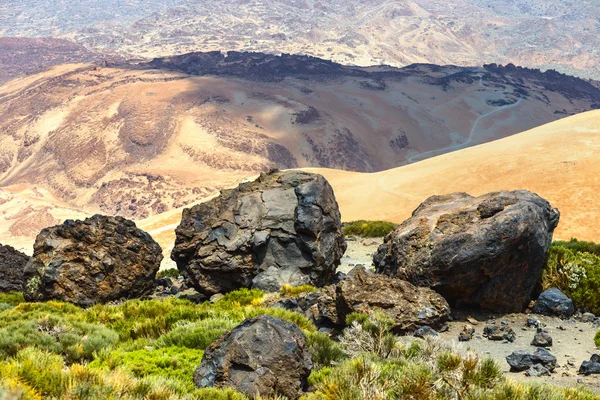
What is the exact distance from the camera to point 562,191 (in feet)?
112

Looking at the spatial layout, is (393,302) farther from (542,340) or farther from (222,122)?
(222,122)

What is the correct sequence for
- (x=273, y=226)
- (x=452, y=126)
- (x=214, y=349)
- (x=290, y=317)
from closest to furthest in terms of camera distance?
(x=214, y=349), (x=290, y=317), (x=273, y=226), (x=452, y=126)

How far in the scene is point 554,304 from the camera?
13.3 meters

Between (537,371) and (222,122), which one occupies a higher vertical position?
(537,371)

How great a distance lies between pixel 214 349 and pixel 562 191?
32618mm

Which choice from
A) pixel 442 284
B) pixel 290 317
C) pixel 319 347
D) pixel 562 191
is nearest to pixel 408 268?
pixel 442 284

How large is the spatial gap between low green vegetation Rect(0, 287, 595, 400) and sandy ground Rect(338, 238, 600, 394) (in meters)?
1.93

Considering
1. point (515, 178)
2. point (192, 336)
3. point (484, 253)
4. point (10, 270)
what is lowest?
point (10, 270)

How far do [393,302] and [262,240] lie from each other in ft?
18.4

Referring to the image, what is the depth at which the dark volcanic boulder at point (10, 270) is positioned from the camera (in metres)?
19.1

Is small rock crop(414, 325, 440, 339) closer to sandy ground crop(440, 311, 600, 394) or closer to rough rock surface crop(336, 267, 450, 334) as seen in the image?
rough rock surface crop(336, 267, 450, 334)

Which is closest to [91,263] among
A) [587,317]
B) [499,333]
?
[499,333]

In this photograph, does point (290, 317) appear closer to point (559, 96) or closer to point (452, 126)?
point (452, 126)

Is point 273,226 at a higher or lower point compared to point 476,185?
higher
